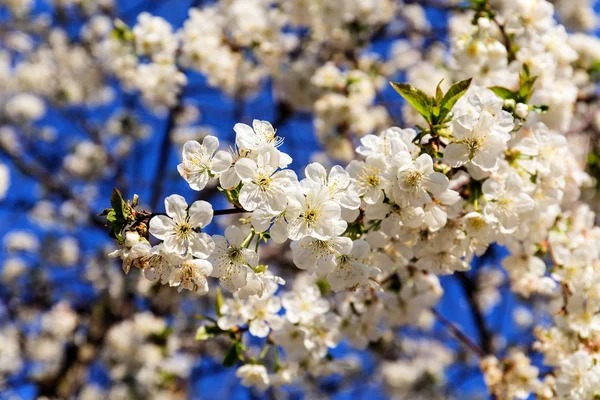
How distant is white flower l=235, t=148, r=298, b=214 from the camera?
1.33 metres

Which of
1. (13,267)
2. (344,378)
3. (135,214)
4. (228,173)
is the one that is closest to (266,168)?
(228,173)

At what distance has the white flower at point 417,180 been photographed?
1.39 meters

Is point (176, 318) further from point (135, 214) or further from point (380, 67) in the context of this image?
point (135, 214)

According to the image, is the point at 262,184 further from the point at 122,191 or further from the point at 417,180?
the point at 122,191

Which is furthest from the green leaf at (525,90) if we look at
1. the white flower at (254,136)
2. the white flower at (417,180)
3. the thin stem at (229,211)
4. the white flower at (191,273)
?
the white flower at (191,273)

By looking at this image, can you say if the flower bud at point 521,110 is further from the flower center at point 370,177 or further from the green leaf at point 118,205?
the green leaf at point 118,205

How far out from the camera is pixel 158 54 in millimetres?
3176

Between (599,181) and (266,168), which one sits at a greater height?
(599,181)

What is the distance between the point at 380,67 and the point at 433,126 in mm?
2706

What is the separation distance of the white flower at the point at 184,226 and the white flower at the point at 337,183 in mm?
287

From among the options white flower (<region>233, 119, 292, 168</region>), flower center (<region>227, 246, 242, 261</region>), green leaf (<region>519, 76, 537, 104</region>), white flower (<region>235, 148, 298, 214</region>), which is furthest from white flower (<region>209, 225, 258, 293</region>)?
green leaf (<region>519, 76, 537, 104</region>)

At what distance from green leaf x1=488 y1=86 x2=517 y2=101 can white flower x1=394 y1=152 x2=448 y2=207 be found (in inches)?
19.4

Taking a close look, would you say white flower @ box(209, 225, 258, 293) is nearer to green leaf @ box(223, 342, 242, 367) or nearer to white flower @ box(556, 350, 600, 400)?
green leaf @ box(223, 342, 242, 367)

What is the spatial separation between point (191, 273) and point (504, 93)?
114cm
